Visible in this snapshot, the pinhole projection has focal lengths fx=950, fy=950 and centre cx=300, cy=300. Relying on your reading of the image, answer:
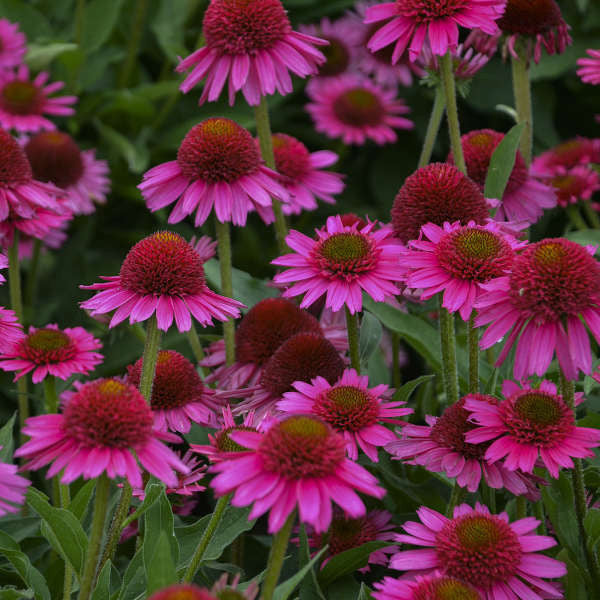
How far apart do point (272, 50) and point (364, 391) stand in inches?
26.8

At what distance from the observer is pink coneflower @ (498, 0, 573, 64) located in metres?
1.84

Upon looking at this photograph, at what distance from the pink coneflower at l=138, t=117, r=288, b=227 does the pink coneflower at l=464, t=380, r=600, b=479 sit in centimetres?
54

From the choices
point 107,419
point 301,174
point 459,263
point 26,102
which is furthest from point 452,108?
point 26,102

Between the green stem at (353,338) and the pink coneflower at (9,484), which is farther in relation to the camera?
the green stem at (353,338)

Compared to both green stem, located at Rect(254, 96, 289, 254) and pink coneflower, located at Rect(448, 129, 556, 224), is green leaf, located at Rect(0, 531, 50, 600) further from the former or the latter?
pink coneflower, located at Rect(448, 129, 556, 224)

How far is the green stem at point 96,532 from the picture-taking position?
993 mm

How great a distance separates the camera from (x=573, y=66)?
3.08 metres

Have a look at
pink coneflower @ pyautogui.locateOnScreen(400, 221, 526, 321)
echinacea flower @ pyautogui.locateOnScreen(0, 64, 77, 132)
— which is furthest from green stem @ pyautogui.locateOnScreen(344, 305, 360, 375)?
echinacea flower @ pyautogui.locateOnScreen(0, 64, 77, 132)

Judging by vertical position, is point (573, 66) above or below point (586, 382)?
above

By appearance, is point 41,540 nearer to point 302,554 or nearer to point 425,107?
point 302,554

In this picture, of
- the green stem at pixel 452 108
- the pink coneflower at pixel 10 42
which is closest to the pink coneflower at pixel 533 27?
the green stem at pixel 452 108

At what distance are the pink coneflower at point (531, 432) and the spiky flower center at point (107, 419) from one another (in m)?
0.46

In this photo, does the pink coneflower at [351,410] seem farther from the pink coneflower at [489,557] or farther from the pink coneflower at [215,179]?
the pink coneflower at [215,179]

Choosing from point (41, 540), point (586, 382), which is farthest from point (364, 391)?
point (41, 540)
